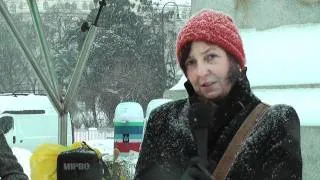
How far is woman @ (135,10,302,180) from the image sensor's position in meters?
1.97

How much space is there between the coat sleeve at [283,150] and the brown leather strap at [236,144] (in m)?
0.05

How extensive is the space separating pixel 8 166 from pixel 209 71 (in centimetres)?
133

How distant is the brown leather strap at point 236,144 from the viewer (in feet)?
6.48

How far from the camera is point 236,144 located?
6.62ft

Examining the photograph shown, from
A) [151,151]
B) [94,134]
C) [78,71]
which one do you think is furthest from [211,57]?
[94,134]

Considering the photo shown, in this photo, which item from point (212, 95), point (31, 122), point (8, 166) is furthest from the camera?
point (31, 122)

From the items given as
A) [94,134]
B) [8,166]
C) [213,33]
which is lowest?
[94,134]

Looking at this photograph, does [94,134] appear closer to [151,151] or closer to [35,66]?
[35,66]

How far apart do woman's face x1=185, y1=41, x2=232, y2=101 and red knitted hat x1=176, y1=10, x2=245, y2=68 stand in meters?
0.02

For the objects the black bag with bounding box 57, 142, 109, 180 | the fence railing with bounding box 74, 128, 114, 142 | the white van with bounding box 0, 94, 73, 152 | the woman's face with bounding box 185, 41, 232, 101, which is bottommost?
the fence railing with bounding box 74, 128, 114, 142

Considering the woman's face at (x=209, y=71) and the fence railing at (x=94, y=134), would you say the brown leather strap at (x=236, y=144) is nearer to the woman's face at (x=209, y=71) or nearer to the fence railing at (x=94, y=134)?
the woman's face at (x=209, y=71)

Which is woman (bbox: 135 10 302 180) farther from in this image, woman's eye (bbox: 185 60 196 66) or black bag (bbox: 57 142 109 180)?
black bag (bbox: 57 142 109 180)

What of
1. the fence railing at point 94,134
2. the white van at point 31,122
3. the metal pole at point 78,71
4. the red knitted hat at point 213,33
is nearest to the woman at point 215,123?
the red knitted hat at point 213,33

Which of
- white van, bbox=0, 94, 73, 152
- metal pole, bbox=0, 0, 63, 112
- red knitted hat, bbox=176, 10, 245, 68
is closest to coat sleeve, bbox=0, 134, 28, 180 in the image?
red knitted hat, bbox=176, 10, 245, 68
